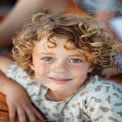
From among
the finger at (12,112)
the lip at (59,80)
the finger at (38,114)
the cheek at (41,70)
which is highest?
the cheek at (41,70)

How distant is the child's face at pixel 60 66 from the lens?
18.2 inches

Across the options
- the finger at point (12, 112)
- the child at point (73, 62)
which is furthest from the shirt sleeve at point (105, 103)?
the finger at point (12, 112)

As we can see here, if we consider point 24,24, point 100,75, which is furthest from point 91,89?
point 24,24

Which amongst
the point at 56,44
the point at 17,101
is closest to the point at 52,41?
the point at 56,44

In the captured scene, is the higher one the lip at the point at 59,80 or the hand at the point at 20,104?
the lip at the point at 59,80

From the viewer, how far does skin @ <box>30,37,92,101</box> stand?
0.46 meters

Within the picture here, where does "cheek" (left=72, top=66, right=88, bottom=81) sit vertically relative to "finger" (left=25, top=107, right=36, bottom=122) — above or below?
above

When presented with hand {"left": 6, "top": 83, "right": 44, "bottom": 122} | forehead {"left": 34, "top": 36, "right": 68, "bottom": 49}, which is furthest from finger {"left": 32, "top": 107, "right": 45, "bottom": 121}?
forehead {"left": 34, "top": 36, "right": 68, "bottom": 49}

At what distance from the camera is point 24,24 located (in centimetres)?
50

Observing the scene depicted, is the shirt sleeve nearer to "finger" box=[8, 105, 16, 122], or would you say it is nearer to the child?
the child

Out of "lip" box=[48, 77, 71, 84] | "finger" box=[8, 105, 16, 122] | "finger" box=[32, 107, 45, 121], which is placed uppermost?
"lip" box=[48, 77, 71, 84]

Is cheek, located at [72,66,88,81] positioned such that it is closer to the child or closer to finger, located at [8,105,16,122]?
the child

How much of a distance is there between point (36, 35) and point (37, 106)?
0.11 meters

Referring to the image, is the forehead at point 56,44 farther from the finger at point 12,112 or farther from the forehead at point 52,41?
the finger at point 12,112
